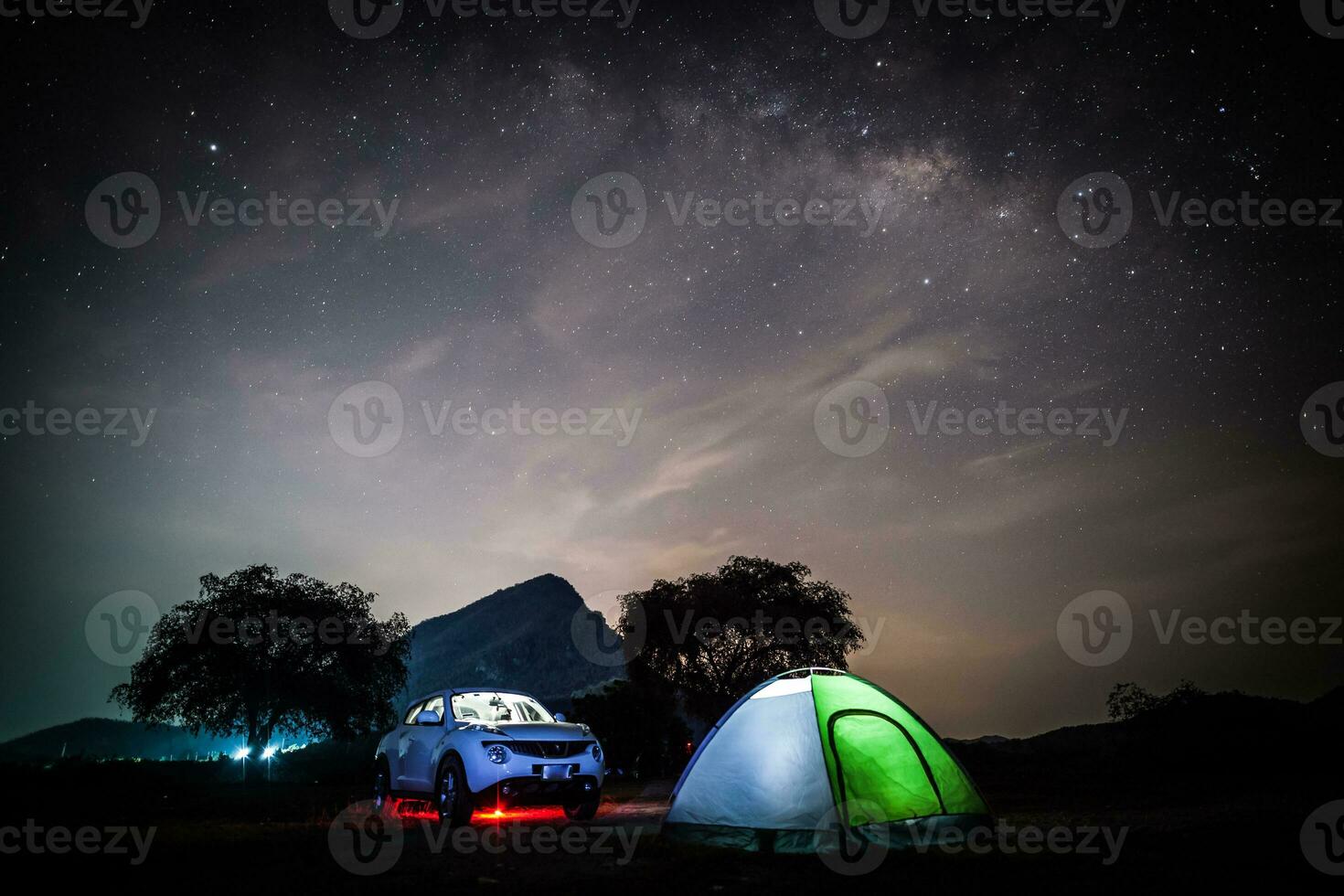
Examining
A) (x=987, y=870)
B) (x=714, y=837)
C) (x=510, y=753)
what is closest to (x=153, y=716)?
(x=510, y=753)

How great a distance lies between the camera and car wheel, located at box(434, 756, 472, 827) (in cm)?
1034

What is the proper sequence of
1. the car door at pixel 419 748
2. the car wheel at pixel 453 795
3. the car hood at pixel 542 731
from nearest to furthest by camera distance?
the car wheel at pixel 453 795
the car hood at pixel 542 731
the car door at pixel 419 748

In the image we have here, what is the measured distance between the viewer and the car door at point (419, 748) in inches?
448

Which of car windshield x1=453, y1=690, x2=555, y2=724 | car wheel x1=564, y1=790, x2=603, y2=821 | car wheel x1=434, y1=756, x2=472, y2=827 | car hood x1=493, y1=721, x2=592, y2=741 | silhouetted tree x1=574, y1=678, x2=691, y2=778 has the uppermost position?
car windshield x1=453, y1=690, x2=555, y2=724

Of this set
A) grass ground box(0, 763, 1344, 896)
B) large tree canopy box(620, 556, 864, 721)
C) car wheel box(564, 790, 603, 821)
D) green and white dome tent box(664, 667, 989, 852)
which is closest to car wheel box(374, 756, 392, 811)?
grass ground box(0, 763, 1344, 896)

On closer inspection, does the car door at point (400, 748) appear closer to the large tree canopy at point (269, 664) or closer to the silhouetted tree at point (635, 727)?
the silhouetted tree at point (635, 727)

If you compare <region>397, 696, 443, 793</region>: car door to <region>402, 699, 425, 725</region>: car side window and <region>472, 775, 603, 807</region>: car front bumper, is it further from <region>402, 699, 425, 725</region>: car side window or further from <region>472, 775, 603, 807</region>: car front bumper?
<region>472, 775, 603, 807</region>: car front bumper

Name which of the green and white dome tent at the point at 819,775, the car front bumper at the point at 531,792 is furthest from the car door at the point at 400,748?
the green and white dome tent at the point at 819,775

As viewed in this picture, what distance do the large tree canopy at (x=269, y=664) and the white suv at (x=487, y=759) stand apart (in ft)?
99.3

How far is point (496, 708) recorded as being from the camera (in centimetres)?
1246

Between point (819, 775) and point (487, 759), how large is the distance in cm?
477

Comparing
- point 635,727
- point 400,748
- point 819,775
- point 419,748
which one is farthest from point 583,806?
point 635,727

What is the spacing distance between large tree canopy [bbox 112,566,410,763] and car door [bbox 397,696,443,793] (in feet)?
100

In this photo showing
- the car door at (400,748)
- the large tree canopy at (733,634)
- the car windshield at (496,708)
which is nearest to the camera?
the car windshield at (496,708)
